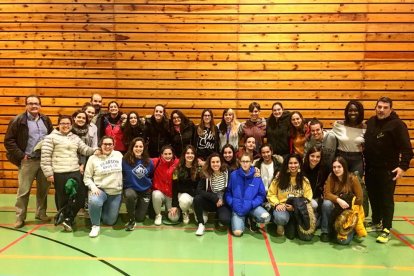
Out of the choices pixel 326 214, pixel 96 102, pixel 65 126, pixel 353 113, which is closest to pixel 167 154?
pixel 65 126

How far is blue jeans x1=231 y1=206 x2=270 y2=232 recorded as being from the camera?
447 cm

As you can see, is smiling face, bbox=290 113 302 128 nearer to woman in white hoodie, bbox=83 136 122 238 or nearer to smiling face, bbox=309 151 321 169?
smiling face, bbox=309 151 321 169

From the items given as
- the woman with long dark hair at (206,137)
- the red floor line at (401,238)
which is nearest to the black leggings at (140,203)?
the woman with long dark hair at (206,137)

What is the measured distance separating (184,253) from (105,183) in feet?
4.96

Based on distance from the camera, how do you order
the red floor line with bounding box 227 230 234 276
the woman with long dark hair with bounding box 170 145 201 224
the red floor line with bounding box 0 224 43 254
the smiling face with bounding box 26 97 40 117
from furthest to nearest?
the woman with long dark hair with bounding box 170 145 201 224 → the smiling face with bounding box 26 97 40 117 → the red floor line with bounding box 0 224 43 254 → the red floor line with bounding box 227 230 234 276

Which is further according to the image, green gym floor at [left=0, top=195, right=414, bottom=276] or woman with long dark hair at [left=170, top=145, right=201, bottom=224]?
woman with long dark hair at [left=170, top=145, right=201, bottom=224]

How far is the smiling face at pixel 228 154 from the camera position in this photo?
4875 millimetres

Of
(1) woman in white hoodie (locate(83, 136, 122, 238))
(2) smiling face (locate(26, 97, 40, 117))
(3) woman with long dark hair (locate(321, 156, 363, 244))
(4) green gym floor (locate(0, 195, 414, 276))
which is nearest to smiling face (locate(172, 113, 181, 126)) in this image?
(1) woman in white hoodie (locate(83, 136, 122, 238))

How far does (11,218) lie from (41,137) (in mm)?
1394

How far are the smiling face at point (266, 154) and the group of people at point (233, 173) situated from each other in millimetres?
14

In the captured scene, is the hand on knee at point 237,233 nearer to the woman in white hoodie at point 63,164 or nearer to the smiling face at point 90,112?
the woman in white hoodie at point 63,164

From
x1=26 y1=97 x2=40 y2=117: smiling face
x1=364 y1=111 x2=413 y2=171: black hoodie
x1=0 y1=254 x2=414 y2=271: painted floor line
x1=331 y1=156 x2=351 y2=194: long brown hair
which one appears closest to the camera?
x1=0 y1=254 x2=414 y2=271: painted floor line

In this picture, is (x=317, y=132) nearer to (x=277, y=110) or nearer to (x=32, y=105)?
(x=277, y=110)

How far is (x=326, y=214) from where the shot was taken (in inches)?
173
